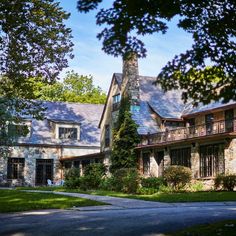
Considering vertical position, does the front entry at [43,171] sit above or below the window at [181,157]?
below

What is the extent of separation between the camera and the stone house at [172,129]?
30250 mm

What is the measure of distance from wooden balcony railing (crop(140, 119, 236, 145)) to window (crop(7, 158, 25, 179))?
15681 mm

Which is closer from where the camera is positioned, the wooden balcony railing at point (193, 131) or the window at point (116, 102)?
the wooden balcony railing at point (193, 131)

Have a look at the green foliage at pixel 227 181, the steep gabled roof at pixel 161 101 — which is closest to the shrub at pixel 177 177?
the green foliage at pixel 227 181

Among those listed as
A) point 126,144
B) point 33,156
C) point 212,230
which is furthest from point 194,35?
point 33,156

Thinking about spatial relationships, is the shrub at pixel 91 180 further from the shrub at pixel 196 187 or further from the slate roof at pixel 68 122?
the slate roof at pixel 68 122

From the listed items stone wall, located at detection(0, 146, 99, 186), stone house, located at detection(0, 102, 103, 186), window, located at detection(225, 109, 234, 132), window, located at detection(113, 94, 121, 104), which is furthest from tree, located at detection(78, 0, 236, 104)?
stone wall, located at detection(0, 146, 99, 186)

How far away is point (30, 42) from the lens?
607 inches

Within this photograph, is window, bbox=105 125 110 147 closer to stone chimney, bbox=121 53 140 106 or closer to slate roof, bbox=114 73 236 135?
slate roof, bbox=114 73 236 135

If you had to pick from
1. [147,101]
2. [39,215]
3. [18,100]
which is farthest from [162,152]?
[39,215]

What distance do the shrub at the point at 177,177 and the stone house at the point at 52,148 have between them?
14645mm

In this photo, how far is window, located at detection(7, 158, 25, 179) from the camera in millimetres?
46406

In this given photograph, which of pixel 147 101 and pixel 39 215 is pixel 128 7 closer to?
pixel 39 215

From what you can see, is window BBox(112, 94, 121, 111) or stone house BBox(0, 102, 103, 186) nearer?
window BBox(112, 94, 121, 111)
